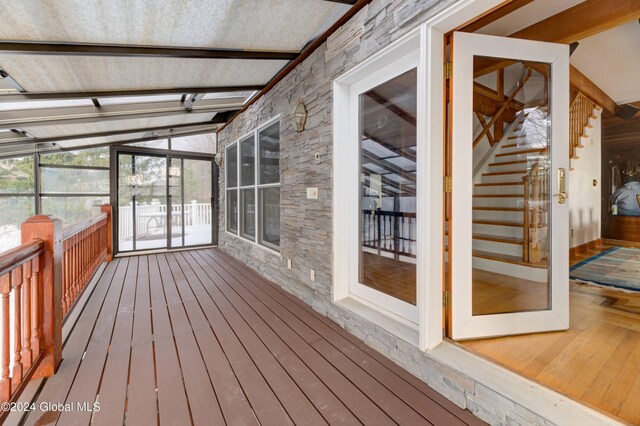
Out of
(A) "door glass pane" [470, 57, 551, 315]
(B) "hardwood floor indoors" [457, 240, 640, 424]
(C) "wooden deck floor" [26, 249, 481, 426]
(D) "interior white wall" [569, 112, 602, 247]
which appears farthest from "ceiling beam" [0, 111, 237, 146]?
(D) "interior white wall" [569, 112, 602, 247]

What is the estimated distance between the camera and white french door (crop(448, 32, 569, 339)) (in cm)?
181

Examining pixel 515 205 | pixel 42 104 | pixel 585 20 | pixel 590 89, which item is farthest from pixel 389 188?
pixel 590 89

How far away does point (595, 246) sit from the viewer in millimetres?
5383

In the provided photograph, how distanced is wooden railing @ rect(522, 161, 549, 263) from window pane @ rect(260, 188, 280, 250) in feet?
8.93

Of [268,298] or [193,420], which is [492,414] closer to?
[193,420]

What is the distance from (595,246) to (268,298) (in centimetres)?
622

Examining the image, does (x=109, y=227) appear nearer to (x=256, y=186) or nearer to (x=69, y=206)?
→ (x=69, y=206)

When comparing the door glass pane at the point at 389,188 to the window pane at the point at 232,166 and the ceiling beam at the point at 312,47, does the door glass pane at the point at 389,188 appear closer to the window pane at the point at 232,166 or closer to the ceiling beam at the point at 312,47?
the ceiling beam at the point at 312,47

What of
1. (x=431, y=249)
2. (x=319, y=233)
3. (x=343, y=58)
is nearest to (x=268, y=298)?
(x=319, y=233)

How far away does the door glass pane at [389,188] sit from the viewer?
2.19 metres

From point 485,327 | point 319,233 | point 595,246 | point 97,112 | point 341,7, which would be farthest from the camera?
point 595,246

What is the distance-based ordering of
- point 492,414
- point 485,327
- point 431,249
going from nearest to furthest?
1. point 492,414
2. point 431,249
3. point 485,327

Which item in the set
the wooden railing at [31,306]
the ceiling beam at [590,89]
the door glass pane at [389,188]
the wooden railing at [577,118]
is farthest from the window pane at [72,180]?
the wooden railing at [577,118]

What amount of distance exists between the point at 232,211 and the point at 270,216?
5.97 feet
